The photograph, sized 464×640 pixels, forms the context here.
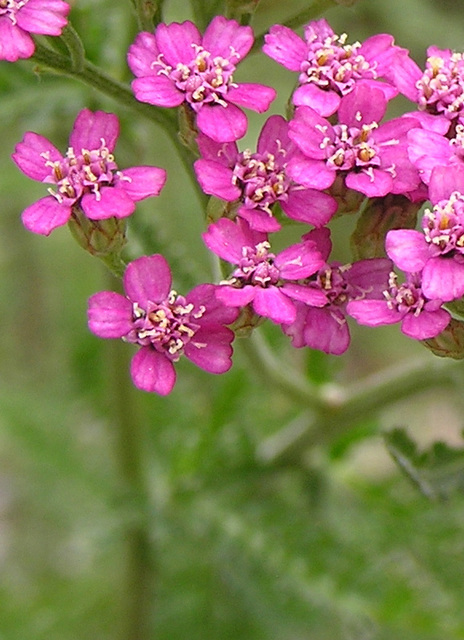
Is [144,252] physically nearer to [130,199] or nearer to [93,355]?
[130,199]

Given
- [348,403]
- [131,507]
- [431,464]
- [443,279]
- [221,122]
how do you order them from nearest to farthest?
[443,279] < [221,122] < [431,464] < [348,403] < [131,507]

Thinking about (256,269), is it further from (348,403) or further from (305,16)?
(348,403)

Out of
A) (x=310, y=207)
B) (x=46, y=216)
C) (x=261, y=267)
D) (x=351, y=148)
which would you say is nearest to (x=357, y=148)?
(x=351, y=148)

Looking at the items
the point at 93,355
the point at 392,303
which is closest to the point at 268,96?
the point at 392,303

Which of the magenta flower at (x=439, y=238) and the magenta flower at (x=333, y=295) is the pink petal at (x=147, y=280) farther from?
the magenta flower at (x=439, y=238)

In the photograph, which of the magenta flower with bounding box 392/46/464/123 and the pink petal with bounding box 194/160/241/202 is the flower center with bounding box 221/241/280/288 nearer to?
the pink petal with bounding box 194/160/241/202
